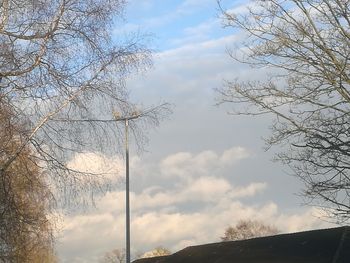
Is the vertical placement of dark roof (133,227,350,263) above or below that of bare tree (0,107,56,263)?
below

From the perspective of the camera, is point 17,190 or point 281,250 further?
point 281,250

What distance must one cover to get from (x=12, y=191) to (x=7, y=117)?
6.53ft

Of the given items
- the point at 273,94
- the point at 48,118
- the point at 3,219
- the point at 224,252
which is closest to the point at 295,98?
the point at 273,94

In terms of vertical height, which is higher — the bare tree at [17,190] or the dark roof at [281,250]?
the bare tree at [17,190]

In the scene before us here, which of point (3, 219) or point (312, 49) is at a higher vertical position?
point (312, 49)

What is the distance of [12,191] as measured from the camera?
11695 millimetres

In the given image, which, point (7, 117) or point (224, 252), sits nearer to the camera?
point (7, 117)

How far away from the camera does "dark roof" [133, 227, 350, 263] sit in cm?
1230

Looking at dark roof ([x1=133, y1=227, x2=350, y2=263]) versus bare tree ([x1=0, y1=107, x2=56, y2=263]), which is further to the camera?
dark roof ([x1=133, y1=227, x2=350, y2=263])

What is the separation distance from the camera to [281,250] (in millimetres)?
13977

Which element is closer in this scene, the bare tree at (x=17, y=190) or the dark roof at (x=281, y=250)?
the bare tree at (x=17, y=190)

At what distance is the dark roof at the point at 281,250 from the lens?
40.3 feet

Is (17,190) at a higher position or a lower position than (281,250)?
higher

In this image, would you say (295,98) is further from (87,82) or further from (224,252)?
(87,82)
